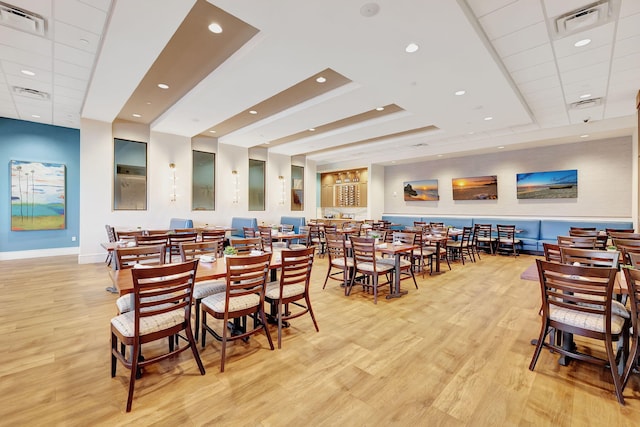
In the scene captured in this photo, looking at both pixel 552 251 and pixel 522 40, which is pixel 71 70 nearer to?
pixel 522 40

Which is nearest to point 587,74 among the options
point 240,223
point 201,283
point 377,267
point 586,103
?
point 586,103

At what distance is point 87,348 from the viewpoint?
9.10ft

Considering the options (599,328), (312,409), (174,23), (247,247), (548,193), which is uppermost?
(174,23)

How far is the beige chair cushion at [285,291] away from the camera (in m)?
2.88

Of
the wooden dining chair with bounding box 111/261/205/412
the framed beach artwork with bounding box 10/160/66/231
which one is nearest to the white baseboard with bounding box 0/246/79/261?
the framed beach artwork with bounding box 10/160/66/231

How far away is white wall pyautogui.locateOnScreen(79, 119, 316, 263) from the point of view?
6.86 m

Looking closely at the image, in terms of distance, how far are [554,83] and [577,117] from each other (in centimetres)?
271

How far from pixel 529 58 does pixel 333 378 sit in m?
5.00

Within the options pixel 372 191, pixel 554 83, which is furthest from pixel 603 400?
pixel 372 191

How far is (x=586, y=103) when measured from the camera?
5.84 metres

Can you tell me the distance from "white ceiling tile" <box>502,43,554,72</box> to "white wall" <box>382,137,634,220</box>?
220 inches

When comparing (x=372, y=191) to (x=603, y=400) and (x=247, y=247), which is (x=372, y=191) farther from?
(x=603, y=400)

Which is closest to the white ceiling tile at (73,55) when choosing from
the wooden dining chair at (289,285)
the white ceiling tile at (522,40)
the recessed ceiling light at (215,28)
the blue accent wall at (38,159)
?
the recessed ceiling light at (215,28)

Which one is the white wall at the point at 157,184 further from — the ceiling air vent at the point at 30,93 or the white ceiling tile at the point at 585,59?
the white ceiling tile at the point at 585,59
